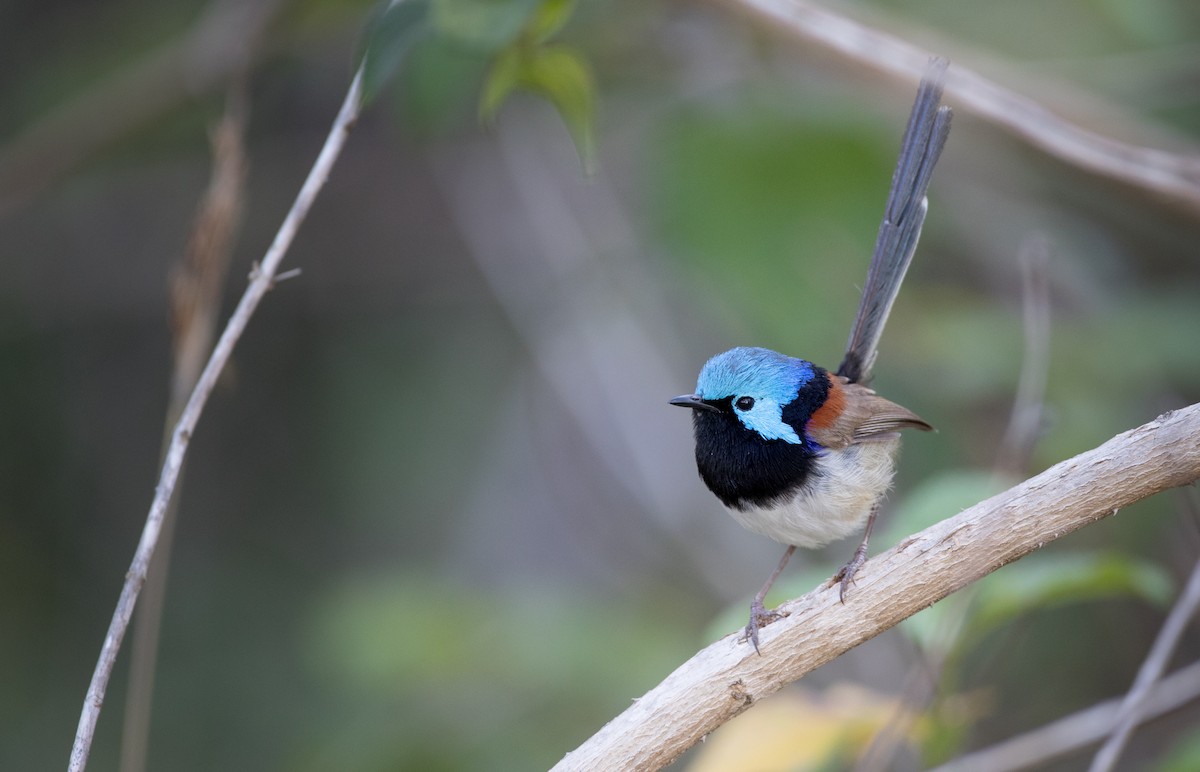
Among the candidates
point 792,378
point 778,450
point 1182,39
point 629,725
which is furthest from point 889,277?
point 1182,39

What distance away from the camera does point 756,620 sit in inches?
96.8

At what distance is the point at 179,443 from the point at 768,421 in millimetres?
1509

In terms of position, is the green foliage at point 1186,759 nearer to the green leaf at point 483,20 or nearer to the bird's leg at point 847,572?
the bird's leg at point 847,572

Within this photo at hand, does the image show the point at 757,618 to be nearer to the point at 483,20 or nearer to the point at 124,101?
the point at 483,20

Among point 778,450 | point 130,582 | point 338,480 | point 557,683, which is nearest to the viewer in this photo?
point 130,582

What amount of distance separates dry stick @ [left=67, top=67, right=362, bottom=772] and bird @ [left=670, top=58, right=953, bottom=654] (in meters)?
1.08

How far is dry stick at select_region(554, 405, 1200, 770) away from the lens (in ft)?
6.21

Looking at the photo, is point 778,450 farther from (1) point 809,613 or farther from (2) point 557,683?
(2) point 557,683

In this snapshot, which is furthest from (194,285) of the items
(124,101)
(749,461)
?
(124,101)

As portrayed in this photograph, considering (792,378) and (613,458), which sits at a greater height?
(613,458)

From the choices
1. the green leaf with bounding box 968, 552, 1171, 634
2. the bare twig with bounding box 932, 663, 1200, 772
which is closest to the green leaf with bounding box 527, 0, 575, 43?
the green leaf with bounding box 968, 552, 1171, 634

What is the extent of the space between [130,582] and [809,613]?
1.27m

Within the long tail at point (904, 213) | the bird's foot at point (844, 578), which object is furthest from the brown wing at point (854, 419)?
the bird's foot at point (844, 578)

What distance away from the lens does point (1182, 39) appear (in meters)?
4.70
